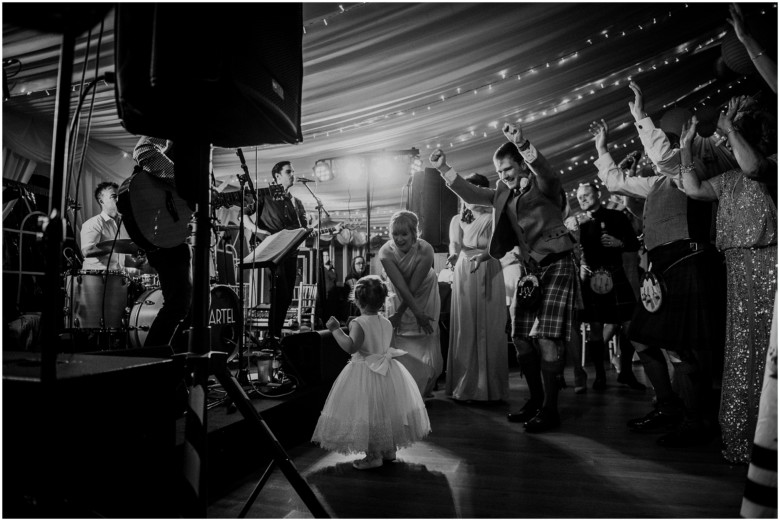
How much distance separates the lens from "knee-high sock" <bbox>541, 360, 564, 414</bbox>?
2.86 meters

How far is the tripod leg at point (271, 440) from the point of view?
1301 millimetres

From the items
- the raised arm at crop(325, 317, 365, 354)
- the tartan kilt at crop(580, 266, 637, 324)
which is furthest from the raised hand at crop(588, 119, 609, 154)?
the raised arm at crop(325, 317, 365, 354)

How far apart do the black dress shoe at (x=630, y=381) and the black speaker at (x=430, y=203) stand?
92.4 inches

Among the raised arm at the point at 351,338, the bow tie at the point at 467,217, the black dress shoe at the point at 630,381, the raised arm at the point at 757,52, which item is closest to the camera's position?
the raised arm at the point at 757,52

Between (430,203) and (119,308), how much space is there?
127 inches

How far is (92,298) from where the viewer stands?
3721 millimetres

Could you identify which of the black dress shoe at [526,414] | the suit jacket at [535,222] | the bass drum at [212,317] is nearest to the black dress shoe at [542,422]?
the black dress shoe at [526,414]

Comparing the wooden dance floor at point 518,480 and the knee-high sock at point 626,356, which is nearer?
the wooden dance floor at point 518,480

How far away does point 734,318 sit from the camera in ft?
7.23

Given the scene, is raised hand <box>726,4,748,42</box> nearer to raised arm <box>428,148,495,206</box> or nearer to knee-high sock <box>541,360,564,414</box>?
raised arm <box>428,148,495,206</box>

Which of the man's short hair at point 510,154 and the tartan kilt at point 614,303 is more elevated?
the man's short hair at point 510,154

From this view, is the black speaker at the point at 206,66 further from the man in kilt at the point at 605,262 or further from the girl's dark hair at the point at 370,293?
the man in kilt at the point at 605,262

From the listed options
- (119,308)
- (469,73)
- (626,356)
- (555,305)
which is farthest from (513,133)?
(119,308)

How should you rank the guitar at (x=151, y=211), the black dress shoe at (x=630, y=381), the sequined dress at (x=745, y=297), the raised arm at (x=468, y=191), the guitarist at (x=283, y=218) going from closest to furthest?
the sequined dress at (x=745, y=297) → the guitar at (x=151, y=211) → the raised arm at (x=468, y=191) → the guitarist at (x=283, y=218) → the black dress shoe at (x=630, y=381)
